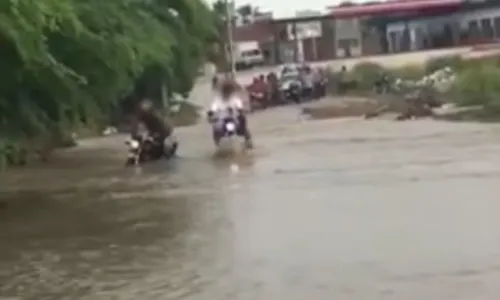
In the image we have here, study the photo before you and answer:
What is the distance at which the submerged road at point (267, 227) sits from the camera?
1099 cm

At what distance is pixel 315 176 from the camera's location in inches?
803

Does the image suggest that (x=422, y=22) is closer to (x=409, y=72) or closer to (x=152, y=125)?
(x=409, y=72)

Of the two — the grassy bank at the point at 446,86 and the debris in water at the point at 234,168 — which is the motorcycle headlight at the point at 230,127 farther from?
the grassy bank at the point at 446,86

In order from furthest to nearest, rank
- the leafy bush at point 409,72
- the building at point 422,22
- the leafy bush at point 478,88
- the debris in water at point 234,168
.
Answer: the building at point 422,22 < the leafy bush at point 409,72 < the leafy bush at point 478,88 < the debris in water at point 234,168

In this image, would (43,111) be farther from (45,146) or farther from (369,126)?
(369,126)

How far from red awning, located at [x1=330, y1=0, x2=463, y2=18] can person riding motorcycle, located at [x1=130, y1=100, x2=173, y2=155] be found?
54897 millimetres

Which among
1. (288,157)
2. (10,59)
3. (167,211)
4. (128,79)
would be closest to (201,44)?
(128,79)

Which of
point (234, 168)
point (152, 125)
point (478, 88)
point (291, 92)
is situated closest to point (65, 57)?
point (152, 125)

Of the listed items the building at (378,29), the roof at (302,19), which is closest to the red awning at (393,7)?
the building at (378,29)

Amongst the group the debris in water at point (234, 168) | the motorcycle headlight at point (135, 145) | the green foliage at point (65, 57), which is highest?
the green foliage at point (65, 57)

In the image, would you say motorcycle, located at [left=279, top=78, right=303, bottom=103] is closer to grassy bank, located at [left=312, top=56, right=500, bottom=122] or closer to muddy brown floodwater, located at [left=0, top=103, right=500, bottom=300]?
grassy bank, located at [left=312, top=56, right=500, bottom=122]

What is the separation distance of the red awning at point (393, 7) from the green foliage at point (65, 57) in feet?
154

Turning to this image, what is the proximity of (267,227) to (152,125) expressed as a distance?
10339 mm

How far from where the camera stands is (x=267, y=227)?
47.4ft
